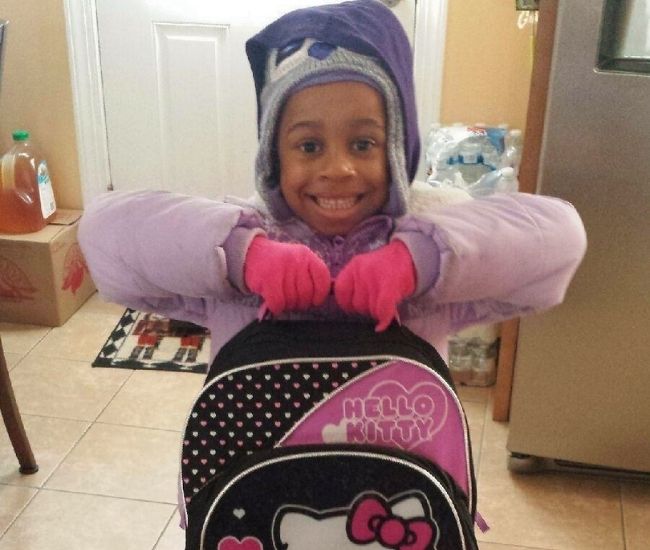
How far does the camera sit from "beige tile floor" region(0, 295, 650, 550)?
5.15 ft

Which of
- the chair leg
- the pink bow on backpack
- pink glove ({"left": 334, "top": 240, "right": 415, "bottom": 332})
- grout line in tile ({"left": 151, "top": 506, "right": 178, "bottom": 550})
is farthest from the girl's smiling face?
the chair leg

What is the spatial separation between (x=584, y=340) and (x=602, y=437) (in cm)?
23

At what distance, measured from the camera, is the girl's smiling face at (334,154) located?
2.84ft

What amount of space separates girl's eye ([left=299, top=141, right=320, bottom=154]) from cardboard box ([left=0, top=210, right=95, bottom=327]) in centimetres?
150

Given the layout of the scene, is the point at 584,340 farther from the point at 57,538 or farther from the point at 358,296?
the point at 57,538

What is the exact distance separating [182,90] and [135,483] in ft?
3.53

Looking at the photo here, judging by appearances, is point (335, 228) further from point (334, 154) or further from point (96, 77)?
point (96, 77)

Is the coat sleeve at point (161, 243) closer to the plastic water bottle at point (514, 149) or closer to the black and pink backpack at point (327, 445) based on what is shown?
the black and pink backpack at point (327, 445)

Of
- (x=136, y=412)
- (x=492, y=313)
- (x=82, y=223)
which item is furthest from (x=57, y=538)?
(x=492, y=313)

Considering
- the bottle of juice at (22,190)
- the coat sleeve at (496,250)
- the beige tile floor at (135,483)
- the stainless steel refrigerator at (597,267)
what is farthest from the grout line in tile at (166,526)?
the bottle of juice at (22,190)

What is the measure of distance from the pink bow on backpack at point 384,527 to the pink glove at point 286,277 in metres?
0.20

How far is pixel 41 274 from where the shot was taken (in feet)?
7.40

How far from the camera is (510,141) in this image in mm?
1988

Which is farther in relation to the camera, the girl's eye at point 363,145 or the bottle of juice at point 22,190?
the bottle of juice at point 22,190
